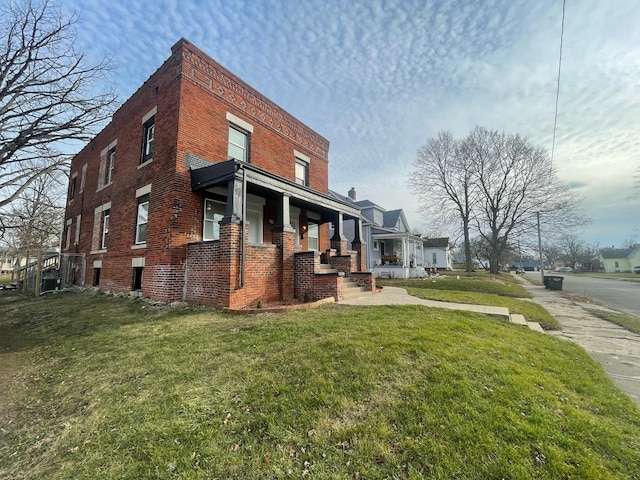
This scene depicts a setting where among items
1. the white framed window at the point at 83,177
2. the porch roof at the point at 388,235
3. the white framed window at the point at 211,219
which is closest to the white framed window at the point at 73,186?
the white framed window at the point at 83,177

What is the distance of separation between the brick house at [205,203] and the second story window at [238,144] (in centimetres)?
4

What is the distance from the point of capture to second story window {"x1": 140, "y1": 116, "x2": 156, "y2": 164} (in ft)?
32.7

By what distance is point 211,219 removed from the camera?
359 inches

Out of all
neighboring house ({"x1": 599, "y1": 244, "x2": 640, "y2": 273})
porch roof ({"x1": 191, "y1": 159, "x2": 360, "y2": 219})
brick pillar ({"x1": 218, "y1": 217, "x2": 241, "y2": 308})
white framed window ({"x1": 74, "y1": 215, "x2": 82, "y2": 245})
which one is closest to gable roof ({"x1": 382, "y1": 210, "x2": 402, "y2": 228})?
porch roof ({"x1": 191, "y1": 159, "x2": 360, "y2": 219})

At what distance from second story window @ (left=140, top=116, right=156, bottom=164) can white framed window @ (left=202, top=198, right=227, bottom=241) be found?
9.92 ft

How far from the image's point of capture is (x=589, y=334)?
698 cm

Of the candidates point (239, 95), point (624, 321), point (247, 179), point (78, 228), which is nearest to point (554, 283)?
point (624, 321)

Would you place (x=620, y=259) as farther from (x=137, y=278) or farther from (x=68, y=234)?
(x=68, y=234)

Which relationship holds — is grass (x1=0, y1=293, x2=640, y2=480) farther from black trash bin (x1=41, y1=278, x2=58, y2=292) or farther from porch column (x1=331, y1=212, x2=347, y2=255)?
black trash bin (x1=41, y1=278, x2=58, y2=292)

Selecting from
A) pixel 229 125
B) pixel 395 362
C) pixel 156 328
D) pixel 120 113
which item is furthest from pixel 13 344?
pixel 120 113

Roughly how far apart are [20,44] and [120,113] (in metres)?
3.89

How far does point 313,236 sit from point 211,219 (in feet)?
17.9

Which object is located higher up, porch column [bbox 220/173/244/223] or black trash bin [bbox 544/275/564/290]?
porch column [bbox 220/173/244/223]

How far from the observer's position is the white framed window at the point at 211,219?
8953 millimetres
